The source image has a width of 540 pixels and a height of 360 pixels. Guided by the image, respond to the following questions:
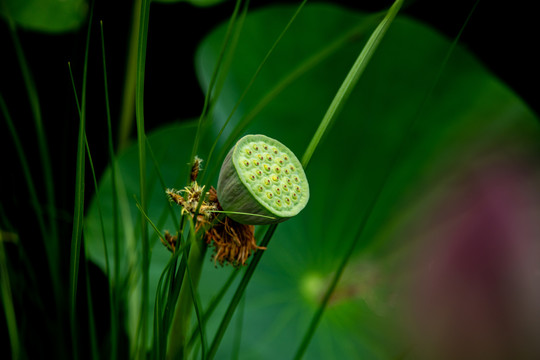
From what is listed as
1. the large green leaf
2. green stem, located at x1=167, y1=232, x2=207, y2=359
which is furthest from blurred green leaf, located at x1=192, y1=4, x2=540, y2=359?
green stem, located at x1=167, y1=232, x2=207, y2=359

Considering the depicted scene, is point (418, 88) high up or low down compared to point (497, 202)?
up

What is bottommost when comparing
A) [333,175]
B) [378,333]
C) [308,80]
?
[378,333]

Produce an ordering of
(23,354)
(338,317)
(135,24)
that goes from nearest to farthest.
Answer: (23,354), (338,317), (135,24)

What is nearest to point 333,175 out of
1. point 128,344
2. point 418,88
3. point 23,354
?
point 418,88

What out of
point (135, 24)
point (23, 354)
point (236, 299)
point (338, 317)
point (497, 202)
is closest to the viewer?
point (497, 202)

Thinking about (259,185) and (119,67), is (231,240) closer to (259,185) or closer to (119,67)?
(259,185)

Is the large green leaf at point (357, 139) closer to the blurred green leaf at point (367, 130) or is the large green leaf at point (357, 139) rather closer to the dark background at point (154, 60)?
the blurred green leaf at point (367, 130)

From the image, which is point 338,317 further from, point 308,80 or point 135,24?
point 135,24

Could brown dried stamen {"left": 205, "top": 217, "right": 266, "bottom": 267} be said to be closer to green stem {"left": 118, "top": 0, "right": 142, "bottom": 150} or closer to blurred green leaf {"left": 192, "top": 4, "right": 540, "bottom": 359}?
blurred green leaf {"left": 192, "top": 4, "right": 540, "bottom": 359}
